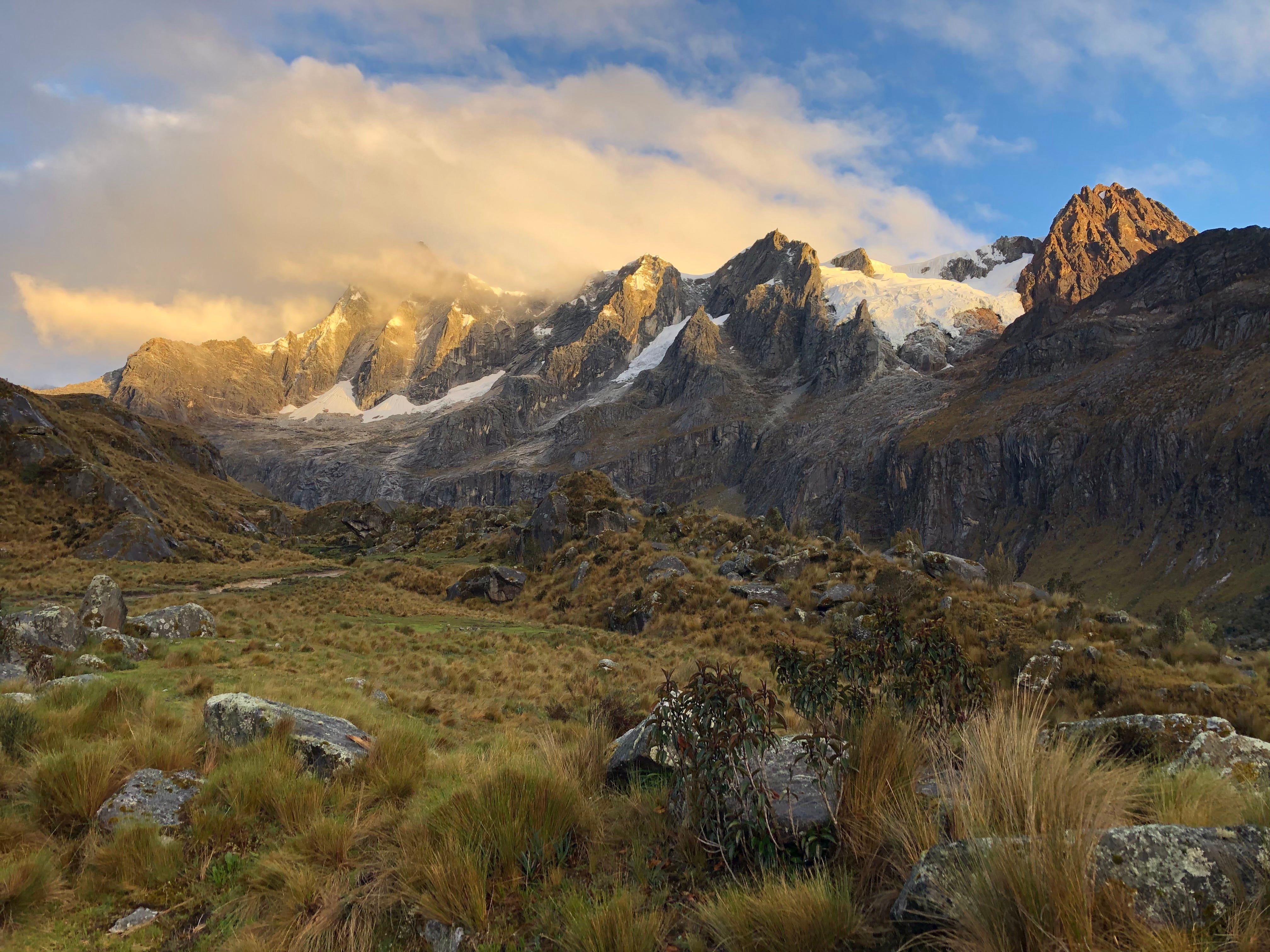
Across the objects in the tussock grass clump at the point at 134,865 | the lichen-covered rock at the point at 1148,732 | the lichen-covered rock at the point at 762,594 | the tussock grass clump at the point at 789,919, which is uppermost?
the tussock grass clump at the point at 789,919

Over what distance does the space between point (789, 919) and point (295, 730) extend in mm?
5611

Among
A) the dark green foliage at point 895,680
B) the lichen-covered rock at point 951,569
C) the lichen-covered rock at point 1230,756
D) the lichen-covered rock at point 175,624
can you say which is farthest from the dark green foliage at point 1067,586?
the lichen-covered rock at point 175,624

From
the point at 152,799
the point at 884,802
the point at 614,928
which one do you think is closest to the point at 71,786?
the point at 152,799

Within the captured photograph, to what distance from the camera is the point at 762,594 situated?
2416 centimetres

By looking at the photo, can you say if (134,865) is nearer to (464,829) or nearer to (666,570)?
(464,829)

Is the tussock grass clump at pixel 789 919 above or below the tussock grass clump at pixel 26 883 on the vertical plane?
above

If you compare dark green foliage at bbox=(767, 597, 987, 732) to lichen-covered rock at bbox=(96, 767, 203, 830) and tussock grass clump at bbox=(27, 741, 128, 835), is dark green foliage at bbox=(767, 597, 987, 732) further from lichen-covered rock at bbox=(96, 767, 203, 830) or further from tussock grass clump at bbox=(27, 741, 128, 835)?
tussock grass clump at bbox=(27, 741, 128, 835)

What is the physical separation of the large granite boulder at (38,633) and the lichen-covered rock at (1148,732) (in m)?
15.3

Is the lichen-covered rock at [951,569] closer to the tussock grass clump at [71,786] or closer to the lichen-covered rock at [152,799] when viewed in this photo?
the lichen-covered rock at [152,799]

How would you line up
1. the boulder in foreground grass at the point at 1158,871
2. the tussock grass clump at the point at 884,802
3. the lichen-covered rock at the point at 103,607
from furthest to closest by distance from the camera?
the lichen-covered rock at the point at 103,607 < the tussock grass clump at the point at 884,802 < the boulder in foreground grass at the point at 1158,871

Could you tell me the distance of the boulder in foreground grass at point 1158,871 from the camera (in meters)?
2.91

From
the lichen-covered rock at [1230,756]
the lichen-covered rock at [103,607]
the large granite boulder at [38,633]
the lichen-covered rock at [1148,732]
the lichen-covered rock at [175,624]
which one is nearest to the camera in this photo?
the lichen-covered rock at [1230,756]

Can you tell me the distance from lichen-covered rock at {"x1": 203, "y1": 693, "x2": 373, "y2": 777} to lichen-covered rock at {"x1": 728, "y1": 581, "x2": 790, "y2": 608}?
18.2 metres

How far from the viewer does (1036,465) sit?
132 meters
